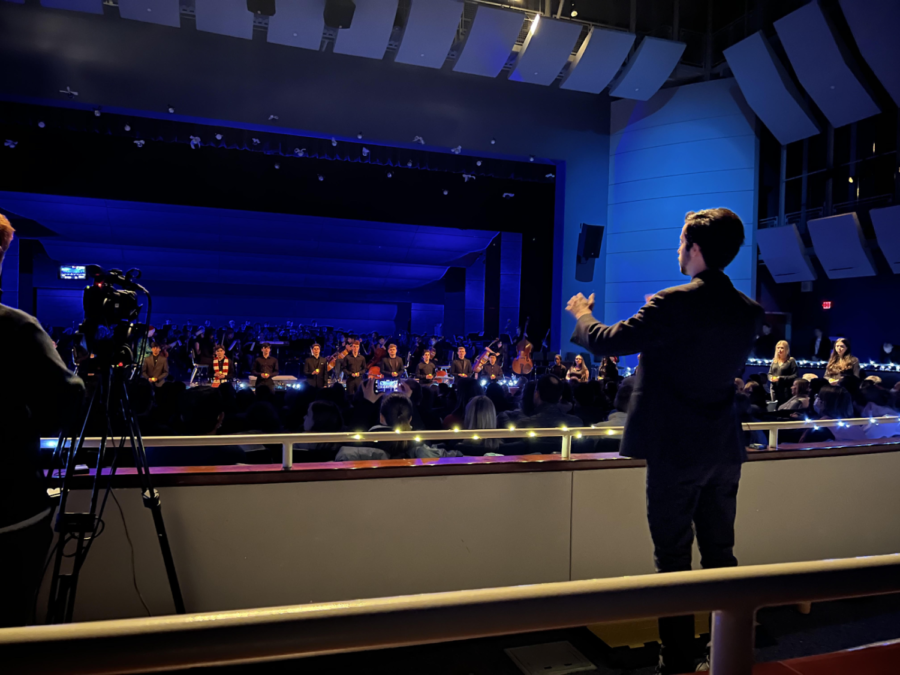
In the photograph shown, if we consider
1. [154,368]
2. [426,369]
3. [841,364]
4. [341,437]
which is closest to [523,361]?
[426,369]

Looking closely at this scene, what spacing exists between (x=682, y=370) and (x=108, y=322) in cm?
169

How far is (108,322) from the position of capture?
1803 millimetres

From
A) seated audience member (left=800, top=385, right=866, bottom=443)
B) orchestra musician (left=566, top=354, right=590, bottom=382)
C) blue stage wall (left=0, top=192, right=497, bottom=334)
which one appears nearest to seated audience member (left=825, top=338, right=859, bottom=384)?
orchestra musician (left=566, top=354, right=590, bottom=382)

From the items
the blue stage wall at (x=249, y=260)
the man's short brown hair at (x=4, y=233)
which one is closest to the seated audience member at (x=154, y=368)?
the man's short brown hair at (x=4, y=233)

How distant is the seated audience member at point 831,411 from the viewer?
341cm

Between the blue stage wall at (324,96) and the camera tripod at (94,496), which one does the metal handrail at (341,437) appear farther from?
the blue stage wall at (324,96)

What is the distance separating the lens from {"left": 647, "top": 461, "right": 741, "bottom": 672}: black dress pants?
159cm

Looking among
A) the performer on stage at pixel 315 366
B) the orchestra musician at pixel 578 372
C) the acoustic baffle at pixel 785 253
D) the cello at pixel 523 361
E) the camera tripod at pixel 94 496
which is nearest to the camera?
the camera tripod at pixel 94 496

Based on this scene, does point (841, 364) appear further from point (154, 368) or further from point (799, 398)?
point (154, 368)

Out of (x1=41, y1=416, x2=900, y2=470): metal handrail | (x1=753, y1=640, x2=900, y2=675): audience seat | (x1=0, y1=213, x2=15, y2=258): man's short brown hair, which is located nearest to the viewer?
(x1=753, y1=640, x2=900, y2=675): audience seat

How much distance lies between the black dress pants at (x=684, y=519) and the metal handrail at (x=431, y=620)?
831 mm

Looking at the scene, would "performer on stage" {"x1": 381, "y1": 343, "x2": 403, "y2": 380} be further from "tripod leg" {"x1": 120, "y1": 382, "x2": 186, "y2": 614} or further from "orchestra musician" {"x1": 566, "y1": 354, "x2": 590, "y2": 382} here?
"tripod leg" {"x1": 120, "y1": 382, "x2": 186, "y2": 614}

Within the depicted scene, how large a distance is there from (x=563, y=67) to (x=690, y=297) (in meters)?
10.3

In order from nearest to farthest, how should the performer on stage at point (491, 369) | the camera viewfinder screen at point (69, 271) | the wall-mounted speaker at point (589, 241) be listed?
the performer on stage at point (491, 369) → the wall-mounted speaker at point (589, 241) → the camera viewfinder screen at point (69, 271)
